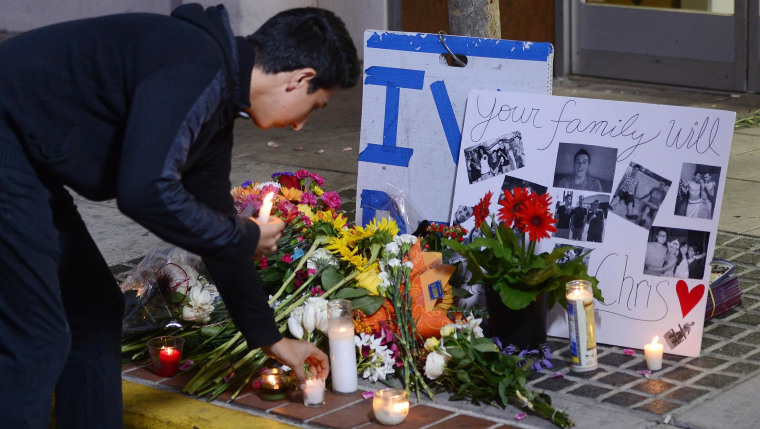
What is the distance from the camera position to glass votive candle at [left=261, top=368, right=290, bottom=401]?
12.0 feet

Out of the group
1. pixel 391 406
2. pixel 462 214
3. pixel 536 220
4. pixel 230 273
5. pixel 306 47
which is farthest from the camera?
pixel 462 214

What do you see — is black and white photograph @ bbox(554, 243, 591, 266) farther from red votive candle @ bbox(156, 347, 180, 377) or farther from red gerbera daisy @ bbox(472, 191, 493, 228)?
red votive candle @ bbox(156, 347, 180, 377)

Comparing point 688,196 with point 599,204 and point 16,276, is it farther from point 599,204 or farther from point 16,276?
point 16,276

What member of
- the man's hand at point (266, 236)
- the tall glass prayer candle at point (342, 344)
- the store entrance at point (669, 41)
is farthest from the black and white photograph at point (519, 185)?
the store entrance at point (669, 41)

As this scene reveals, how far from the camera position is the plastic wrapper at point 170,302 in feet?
13.4

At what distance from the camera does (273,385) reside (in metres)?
3.64

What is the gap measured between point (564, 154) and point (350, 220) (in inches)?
66.3

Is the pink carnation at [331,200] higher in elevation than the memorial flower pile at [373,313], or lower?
higher

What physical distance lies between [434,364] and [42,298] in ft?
4.74

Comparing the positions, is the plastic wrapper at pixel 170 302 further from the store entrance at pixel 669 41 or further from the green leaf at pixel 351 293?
the store entrance at pixel 669 41

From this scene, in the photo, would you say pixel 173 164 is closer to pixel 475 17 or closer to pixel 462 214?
pixel 462 214

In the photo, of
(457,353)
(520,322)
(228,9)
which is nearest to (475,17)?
(520,322)

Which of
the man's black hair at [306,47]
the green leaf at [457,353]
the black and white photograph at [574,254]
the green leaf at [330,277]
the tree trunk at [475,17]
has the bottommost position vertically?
the green leaf at [457,353]

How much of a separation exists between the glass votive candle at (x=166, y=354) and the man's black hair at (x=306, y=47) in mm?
1631
